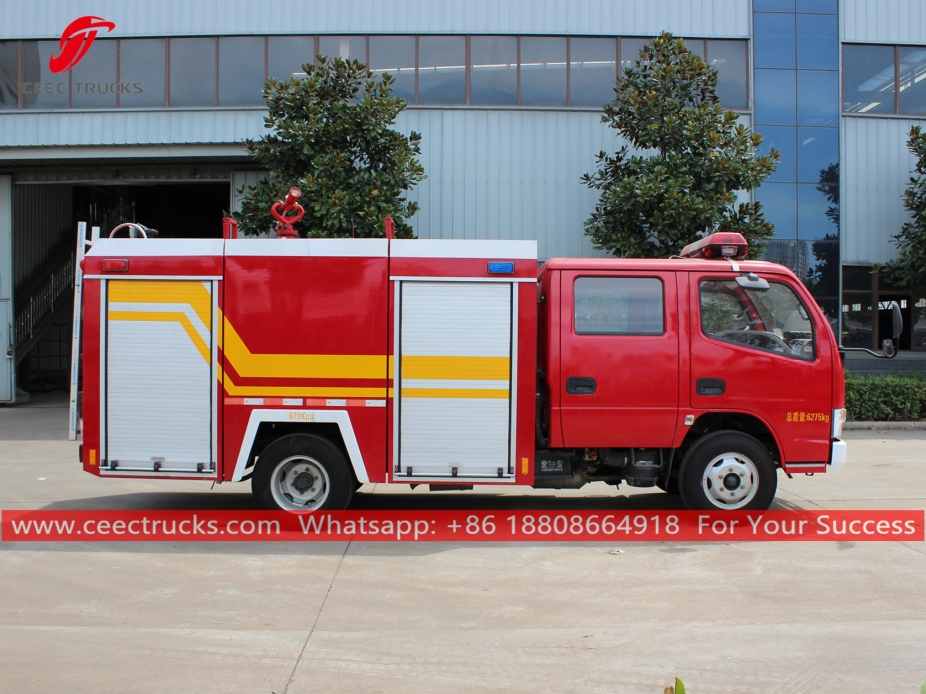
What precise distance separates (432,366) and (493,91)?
10903 millimetres

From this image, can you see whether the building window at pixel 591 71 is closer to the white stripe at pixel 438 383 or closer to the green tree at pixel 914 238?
the green tree at pixel 914 238

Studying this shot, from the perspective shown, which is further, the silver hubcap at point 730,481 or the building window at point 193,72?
the building window at point 193,72

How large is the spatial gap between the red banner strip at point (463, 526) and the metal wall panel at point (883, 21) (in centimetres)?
1310

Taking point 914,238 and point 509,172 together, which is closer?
point 914,238

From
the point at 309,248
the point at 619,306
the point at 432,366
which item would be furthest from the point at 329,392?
the point at 619,306

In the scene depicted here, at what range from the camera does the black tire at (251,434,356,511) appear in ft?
22.9

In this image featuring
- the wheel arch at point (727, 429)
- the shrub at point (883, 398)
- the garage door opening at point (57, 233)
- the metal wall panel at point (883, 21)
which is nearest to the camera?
the wheel arch at point (727, 429)

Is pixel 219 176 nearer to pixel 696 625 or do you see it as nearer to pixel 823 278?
pixel 823 278

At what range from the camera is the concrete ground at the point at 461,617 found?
4023mm

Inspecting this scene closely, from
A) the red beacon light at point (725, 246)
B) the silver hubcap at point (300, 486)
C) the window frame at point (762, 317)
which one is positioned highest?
the red beacon light at point (725, 246)

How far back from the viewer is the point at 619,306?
705 cm

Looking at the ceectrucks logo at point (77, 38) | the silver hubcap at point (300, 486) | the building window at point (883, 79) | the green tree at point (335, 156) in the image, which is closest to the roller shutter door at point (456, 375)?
the silver hubcap at point (300, 486)

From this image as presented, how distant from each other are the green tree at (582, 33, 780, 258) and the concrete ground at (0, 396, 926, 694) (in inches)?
308

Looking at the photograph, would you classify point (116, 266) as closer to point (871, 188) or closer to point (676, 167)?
point (676, 167)
